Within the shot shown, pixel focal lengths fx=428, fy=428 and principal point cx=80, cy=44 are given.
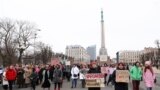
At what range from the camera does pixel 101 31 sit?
112m

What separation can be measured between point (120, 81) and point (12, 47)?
7919 cm

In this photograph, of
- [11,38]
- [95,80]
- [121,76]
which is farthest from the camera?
[11,38]

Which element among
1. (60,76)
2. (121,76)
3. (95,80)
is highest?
(60,76)

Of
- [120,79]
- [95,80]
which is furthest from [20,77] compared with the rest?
[95,80]

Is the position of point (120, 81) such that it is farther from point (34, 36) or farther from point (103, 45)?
point (103, 45)

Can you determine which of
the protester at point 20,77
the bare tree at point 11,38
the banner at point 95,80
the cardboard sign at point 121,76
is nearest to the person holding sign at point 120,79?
the cardboard sign at point 121,76

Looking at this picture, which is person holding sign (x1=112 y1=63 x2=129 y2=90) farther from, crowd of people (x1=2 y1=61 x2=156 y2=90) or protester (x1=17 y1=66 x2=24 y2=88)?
protester (x1=17 y1=66 x2=24 y2=88)

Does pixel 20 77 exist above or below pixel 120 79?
above

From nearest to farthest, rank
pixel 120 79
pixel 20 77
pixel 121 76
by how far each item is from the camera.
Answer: pixel 121 76 < pixel 120 79 < pixel 20 77

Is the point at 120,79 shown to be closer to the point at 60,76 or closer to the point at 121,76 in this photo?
the point at 121,76

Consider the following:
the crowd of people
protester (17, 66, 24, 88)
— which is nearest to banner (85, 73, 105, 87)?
the crowd of people

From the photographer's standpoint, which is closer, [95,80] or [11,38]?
[95,80]

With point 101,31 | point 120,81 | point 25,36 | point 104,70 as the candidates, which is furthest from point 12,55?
point 120,81

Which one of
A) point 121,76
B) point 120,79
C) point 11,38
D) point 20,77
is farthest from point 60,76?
point 11,38
